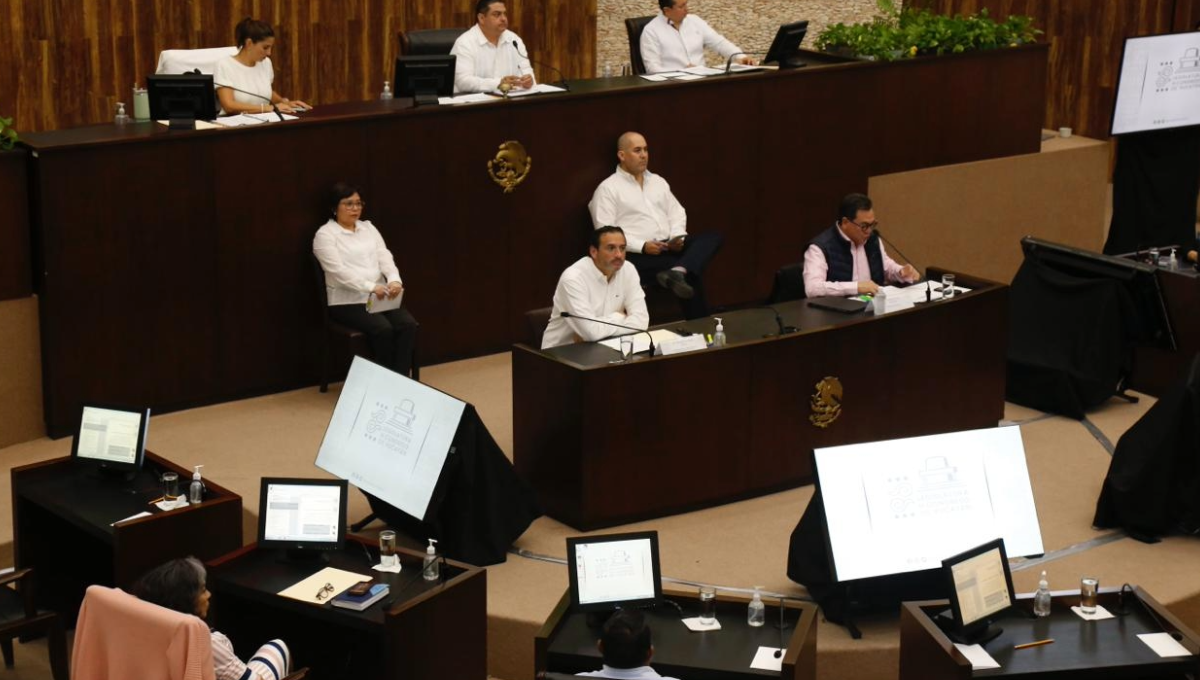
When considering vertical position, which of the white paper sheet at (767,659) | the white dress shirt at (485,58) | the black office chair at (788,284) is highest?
the white dress shirt at (485,58)

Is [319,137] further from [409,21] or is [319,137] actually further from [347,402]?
[409,21]

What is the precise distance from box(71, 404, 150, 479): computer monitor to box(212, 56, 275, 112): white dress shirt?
2.95m

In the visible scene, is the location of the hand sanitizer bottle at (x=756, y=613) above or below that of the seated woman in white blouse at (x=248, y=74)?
below

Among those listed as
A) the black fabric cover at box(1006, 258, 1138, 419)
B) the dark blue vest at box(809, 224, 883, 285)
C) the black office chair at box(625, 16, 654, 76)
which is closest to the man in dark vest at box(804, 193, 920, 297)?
the dark blue vest at box(809, 224, 883, 285)

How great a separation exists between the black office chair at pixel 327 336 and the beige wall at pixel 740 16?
3969 millimetres

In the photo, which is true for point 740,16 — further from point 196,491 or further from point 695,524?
point 196,491

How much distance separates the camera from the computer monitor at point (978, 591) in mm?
5105

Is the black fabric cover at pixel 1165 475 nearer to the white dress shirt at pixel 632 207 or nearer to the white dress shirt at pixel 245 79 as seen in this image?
the white dress shirt at pixel 632 207

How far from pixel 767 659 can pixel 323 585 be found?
1.47m

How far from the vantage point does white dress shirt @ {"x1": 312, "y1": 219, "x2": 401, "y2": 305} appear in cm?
812

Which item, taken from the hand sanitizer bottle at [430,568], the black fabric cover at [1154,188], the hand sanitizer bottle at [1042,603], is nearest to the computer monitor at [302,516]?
the hand sanitizer bottle at [430,568]

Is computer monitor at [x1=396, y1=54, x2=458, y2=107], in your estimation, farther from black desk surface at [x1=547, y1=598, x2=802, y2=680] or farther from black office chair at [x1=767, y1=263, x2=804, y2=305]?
black desk surface at [x1=547, y1=598, x2=802, y2=680]

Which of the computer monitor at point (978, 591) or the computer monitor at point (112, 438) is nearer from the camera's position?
the computer monitor at point (978, 591)

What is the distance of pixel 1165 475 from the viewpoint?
696 centimetres
